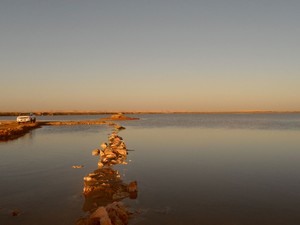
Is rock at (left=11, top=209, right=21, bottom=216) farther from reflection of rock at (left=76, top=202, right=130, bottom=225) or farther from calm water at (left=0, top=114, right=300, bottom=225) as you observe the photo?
reflection of rock at (left=76, top=202, right=130, bottom=225)

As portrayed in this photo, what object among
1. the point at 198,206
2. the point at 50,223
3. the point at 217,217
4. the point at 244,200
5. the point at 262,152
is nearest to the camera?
the point at 50,223

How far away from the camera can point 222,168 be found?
69.7ft

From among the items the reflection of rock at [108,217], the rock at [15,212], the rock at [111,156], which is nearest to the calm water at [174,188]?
the rock at [15,212]

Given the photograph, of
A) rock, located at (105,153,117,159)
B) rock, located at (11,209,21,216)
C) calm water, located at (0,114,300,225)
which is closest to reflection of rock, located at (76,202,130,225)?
calm water, located at (0,114,300,225)

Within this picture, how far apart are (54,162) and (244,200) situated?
16.3m

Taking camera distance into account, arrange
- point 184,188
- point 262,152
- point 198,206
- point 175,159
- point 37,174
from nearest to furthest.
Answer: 1. point 198,206
2. point 184,188
3. point 37,174
4. point 175,159
5. point 262,152

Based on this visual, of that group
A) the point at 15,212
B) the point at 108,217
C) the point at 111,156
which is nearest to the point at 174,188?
the point at 108,217

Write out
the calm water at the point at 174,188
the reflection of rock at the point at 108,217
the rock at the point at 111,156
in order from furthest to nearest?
the rock at the point at 111,156, the calm water at the point at 174,188, the reflection of rock at the point at 108,217

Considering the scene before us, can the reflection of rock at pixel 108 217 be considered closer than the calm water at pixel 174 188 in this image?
Yes

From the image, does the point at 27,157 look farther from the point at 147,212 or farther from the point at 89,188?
the point at 147,212

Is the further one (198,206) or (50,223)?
(198,206)

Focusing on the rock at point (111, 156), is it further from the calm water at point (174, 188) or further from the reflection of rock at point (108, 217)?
the reflection of rock at point (108, 217)

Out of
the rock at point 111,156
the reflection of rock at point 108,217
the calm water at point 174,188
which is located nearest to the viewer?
the reflection of rock at point 108,217

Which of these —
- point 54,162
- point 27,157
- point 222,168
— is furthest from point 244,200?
point 27,157
